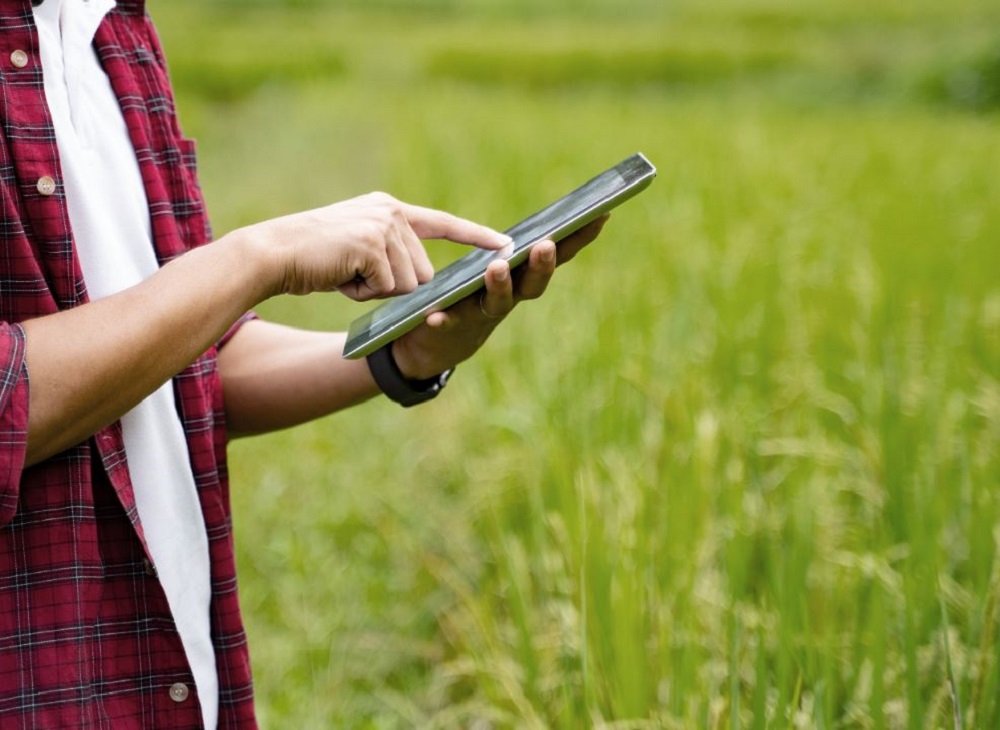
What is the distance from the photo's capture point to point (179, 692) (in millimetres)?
780

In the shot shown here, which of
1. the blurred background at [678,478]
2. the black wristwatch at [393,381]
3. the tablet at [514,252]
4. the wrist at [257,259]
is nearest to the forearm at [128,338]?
the wrist at [257,259]

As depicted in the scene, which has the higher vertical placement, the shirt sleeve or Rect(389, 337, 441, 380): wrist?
the shirt sleeve

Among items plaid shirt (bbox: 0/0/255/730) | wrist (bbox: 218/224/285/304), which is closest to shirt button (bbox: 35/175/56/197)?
plaid shirt (bbox: 0/0/255/730)

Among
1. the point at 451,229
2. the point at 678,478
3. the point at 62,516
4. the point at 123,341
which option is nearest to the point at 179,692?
the point at 62,516

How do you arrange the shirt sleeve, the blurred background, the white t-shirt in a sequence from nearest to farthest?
the shirt sleeve < the white t-shirt < the blurred background

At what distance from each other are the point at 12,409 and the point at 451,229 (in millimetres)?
343

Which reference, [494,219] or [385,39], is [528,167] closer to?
[494,219]

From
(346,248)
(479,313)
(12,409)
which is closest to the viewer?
(12,409)

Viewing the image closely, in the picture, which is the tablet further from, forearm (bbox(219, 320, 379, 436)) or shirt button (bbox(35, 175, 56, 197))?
shirt button (bbox(35, 175, 56, 197))

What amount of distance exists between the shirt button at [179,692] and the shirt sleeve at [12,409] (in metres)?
0.22

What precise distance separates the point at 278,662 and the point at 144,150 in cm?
118

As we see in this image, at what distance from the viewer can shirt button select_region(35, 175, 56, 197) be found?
→ 681mm

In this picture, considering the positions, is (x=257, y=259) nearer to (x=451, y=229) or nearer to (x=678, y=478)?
(x=451, y=229)

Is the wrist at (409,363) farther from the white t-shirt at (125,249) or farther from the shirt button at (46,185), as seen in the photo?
the shirt button at (46,185)
